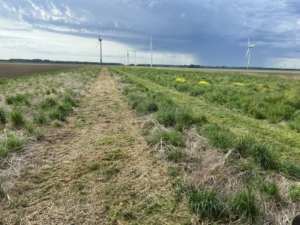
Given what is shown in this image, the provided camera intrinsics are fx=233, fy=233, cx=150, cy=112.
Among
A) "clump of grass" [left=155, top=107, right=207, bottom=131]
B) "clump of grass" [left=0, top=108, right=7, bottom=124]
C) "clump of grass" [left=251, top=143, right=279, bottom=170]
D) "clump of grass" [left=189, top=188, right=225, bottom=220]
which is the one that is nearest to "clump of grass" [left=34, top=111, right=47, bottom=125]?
"clump of grass" [left=0, top=108, right=7, bottom=124]

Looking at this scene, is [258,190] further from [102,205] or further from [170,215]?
[102,205]

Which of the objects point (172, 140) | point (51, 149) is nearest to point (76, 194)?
point (51, 149)

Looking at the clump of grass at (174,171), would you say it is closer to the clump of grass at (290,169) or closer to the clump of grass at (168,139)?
the clump of grass at (168,139)

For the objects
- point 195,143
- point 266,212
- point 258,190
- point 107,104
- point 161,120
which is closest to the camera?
point 266,212

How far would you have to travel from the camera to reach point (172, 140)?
21.0 ft

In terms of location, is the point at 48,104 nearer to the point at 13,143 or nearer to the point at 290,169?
the point at 13,143

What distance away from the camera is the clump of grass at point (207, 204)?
374 centimetres

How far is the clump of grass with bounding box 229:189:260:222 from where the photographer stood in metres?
3.57

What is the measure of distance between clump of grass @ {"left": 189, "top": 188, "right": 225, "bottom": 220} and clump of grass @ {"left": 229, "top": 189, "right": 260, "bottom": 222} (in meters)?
0.18

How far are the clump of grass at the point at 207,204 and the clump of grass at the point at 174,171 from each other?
3.16ft

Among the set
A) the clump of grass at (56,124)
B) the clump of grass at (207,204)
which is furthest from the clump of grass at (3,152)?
the clump of grass at (207,204)

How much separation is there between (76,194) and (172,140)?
116 inches

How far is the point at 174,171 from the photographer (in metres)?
5.05

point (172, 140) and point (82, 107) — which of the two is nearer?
point (172, 140)
